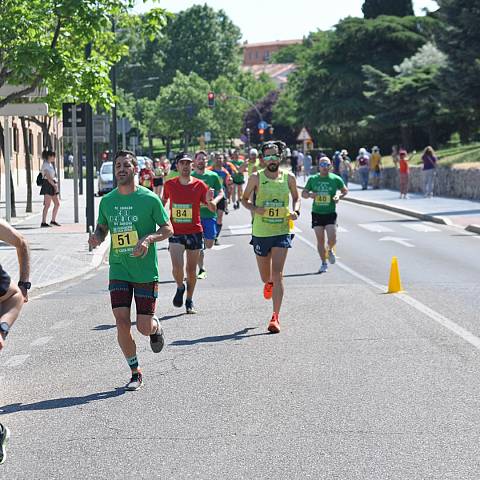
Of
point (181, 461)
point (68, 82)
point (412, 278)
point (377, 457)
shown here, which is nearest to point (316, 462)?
point (377, 457)

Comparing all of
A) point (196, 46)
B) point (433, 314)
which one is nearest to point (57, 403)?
point (433, 314)

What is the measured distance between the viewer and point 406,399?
7.66 metres

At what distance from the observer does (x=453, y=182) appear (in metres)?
41.6

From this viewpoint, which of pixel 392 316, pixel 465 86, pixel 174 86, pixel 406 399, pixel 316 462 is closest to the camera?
pixel 316 462

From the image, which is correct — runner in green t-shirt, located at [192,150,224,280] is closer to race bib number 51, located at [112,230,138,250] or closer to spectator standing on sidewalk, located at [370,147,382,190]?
race bib number 51, located at [112,230,138,250]

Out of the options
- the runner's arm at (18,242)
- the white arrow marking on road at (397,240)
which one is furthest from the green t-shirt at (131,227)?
the white arrow marking on road at (397,240)

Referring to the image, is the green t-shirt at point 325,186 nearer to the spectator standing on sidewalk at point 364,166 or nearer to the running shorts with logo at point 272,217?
the running shorts with logo at point 272,217

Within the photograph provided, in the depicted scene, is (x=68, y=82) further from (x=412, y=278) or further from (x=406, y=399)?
(x=406, y=399)

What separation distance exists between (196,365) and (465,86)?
3555 centimetres

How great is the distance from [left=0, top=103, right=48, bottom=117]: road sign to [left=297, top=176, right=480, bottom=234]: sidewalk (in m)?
10.4

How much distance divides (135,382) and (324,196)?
9.61 m

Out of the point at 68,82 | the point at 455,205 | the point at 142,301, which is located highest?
the point at 68,82

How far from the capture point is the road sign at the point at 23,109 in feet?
75.2

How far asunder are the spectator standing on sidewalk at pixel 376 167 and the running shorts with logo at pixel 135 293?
1608 inches
